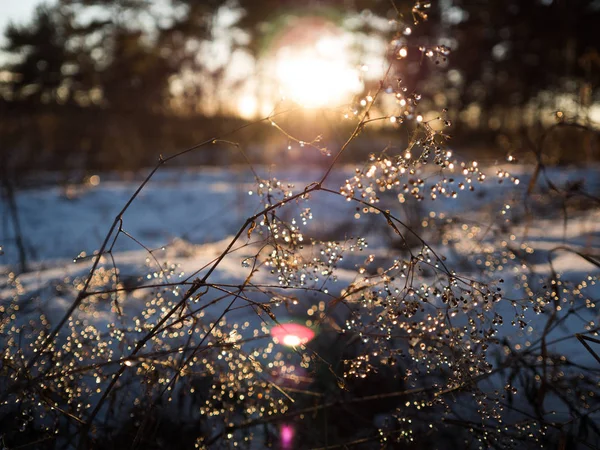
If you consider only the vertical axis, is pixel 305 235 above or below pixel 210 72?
above

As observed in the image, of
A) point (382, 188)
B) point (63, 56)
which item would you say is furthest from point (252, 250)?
point (63, 56)

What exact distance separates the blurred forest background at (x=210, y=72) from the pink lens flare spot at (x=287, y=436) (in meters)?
13.6

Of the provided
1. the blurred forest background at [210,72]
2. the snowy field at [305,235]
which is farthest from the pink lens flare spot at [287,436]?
the blurred forest background at [210,72]

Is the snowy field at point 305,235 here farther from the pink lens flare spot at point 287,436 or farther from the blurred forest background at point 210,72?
the blurred forest background at point 210,72

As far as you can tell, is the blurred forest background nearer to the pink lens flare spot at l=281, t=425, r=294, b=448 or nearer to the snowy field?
the snowy field

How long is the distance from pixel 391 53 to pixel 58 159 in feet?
68.0

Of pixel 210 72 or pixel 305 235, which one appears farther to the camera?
pixel 210 72

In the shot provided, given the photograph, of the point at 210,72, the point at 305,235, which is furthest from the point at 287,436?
the point at 210,72

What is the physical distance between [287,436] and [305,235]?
80cm

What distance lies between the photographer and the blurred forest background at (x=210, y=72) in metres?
17.5

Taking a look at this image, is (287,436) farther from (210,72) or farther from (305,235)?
(210,72)

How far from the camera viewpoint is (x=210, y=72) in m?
22.3

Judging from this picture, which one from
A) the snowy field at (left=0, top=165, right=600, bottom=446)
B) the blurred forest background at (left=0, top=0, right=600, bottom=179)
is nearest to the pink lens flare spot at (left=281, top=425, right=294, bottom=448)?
the snowy field at (left=0, top=165, right=600, bottom=446)

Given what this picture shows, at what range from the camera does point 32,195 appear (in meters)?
9.16
